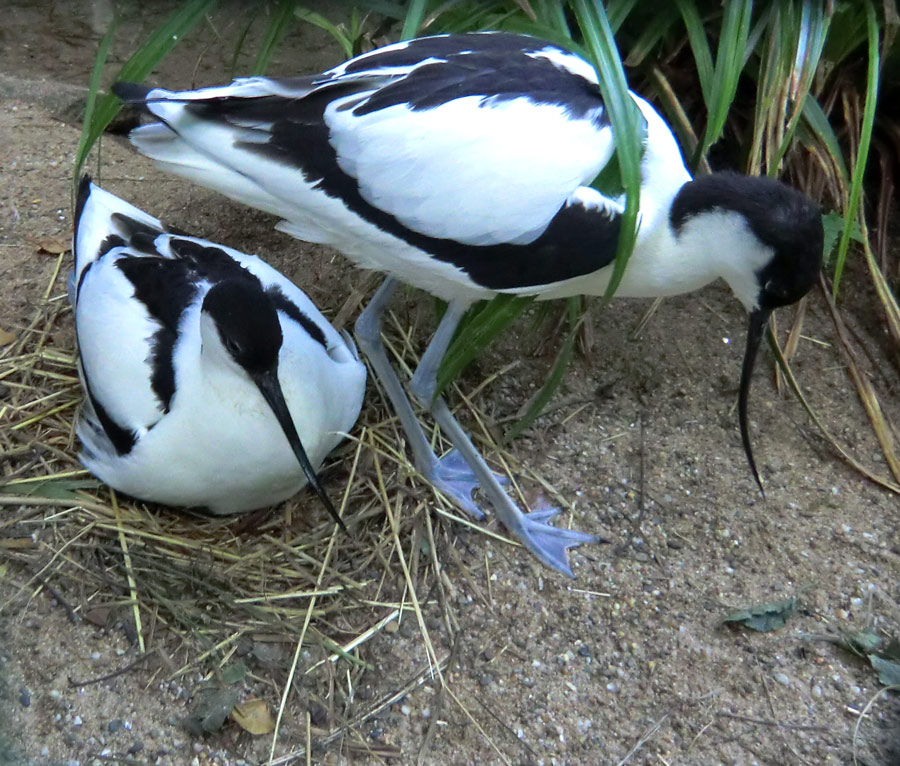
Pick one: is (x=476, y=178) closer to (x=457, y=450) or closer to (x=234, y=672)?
(x=457, y=450)

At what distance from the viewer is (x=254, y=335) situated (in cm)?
145

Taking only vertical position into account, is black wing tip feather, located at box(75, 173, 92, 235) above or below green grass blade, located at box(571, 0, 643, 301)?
below

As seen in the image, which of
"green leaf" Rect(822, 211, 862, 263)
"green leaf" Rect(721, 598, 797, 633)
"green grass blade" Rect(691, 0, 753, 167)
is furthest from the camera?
"green leaf" Rect(822, 211, 862, 263)

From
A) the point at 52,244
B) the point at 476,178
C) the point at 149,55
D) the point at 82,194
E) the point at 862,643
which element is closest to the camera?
the point at 476,178

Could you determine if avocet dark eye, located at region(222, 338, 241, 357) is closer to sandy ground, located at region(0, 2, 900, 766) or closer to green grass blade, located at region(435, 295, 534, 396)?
green grass blade, located at region(435, 295, 534, 396)

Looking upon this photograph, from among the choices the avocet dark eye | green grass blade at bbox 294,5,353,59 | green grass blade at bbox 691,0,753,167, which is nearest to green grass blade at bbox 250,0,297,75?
green grass blade at bbox 294,5,353,59

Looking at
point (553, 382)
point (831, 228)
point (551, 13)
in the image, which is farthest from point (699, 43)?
point (553, 382)

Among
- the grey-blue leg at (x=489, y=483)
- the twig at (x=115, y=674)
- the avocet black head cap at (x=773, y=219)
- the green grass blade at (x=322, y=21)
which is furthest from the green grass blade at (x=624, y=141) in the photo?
the twig at (x=115, y=674)

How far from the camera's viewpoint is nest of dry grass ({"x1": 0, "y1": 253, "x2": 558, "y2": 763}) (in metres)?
1.49

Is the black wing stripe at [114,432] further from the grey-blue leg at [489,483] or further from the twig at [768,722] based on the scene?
the twig at [768,722]

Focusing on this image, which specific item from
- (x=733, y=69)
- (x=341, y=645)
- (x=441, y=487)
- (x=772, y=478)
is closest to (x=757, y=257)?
(x=733, y=69)

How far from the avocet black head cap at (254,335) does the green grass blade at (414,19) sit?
1.99 feet

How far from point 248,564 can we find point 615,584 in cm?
69

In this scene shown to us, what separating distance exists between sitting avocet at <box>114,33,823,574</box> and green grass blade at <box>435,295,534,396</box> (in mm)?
88
